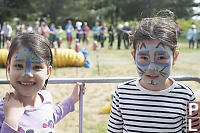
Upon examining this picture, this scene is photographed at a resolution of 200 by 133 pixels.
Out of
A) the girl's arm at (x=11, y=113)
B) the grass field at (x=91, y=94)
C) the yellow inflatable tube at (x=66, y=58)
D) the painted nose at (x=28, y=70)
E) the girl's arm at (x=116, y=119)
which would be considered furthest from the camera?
the yellow inflatable tube at (x=66, y=58)

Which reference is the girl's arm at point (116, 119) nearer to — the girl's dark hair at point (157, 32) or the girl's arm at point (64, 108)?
the girl's arm at point (64, 108)

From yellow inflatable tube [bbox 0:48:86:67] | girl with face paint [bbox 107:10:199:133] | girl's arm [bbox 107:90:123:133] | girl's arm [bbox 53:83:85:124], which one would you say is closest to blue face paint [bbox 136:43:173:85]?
girl with face paint [bbox 107:10:199:133]

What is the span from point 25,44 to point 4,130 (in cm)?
54

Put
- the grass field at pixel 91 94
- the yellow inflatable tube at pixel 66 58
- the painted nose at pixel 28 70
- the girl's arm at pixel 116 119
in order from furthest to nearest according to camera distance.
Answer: the yellow inflatable tube at pixel 66 58
the grass field at pixel 91 94
the girl's arm at pixel 116 119
the painted nose at pixel 28 70

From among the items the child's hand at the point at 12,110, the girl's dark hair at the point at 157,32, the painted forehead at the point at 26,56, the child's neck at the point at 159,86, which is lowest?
the child's hand at the point at 12,110

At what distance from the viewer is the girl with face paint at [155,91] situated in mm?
1925

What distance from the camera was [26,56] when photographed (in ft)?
6.36

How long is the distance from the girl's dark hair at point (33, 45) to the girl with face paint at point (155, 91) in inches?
22.2

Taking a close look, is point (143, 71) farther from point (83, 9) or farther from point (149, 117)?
point (83, 9)

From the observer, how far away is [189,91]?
6.40ft


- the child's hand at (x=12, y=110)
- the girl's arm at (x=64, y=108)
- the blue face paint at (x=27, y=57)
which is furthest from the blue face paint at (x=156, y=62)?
the child's hand at (x=12, y=110)

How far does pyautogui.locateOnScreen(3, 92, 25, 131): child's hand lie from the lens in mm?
1798

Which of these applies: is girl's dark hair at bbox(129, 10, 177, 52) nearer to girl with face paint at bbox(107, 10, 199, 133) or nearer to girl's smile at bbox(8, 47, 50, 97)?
girl with face paint at bbox(107, 10, 199, 133)

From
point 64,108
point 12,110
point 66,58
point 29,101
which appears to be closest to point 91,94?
point 66,58
